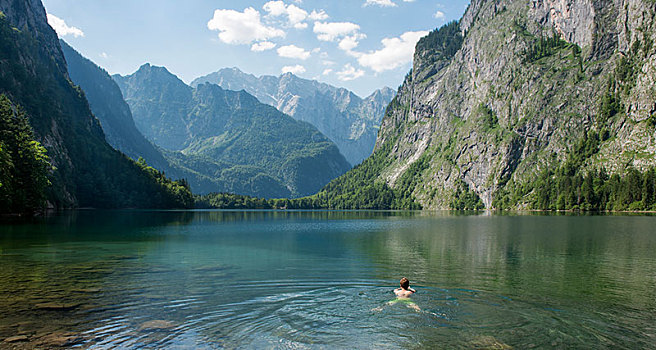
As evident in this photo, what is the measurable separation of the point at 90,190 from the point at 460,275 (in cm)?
20291

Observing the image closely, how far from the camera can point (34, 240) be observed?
173 feet

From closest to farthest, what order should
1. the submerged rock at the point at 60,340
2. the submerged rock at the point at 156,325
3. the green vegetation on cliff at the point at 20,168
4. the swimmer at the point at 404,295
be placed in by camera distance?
the submerged rock at the point at 60,340 < the submerged rock at the point at 156,325 < the swimmer at the point at 404,295 < the green vegetation on cliff at the point at 20,168

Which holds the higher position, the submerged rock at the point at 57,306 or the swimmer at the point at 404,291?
the swimmer at the point at 404,291

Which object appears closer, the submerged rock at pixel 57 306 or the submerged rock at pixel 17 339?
the submerged rock at pixel 17 339

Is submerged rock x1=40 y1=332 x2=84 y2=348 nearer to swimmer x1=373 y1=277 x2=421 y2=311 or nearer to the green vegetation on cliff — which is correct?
swimmer x1=373 y1=277 x2=421 y2=311

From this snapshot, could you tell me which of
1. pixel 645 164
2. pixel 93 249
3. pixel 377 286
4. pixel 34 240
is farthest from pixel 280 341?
pixel 645 164

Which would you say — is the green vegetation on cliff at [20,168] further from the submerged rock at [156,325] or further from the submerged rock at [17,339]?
the submerged rock at [17,339]

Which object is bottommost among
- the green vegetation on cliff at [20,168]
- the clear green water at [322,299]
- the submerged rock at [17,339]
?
the clear green water at [322,299]

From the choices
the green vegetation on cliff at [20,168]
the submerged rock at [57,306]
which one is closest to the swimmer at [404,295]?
the submerged rock at [57,306]

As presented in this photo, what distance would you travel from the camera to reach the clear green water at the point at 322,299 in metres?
18.1

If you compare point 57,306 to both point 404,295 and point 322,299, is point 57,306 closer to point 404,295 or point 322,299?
point 322,299

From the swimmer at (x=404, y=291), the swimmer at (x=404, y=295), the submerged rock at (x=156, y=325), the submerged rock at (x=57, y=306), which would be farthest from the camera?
the swimmer at (x=404, y=291)

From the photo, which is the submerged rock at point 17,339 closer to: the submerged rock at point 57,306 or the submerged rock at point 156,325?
the submerged rock at point 156,325

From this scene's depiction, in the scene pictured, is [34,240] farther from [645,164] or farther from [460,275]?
[645,164]
